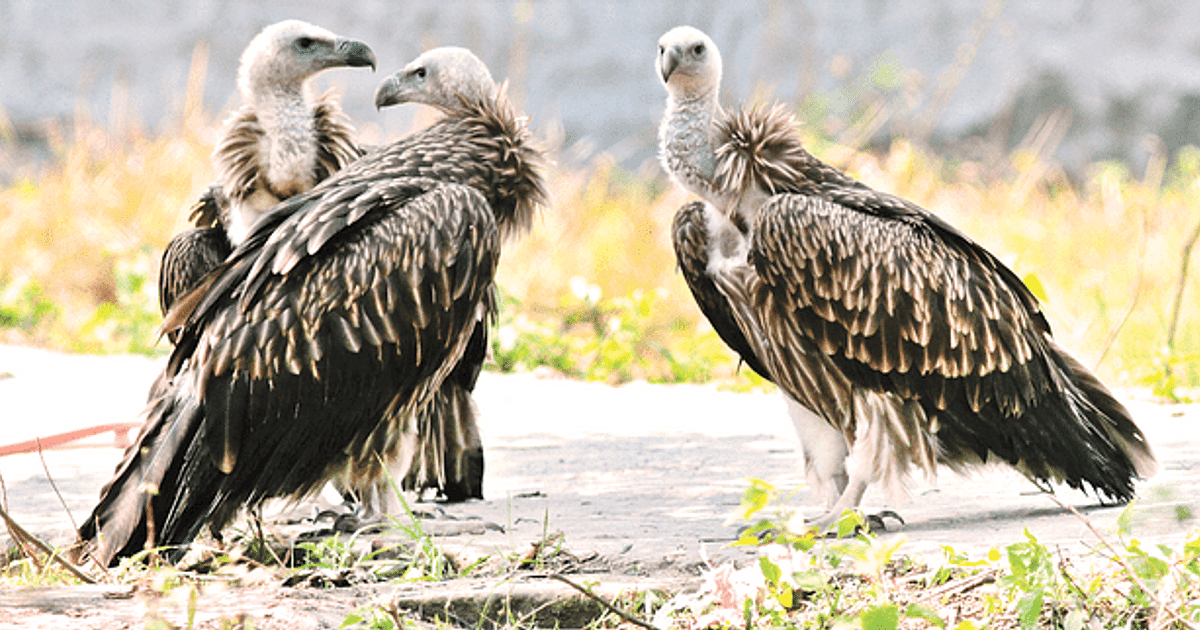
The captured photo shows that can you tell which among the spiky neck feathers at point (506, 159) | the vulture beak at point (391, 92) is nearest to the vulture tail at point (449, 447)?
the spiky neck feathers at point (506, 159)

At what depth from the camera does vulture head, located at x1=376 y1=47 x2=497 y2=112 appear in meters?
4.49

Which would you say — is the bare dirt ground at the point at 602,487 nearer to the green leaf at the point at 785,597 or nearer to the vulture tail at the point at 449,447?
the vulture tail at the point at 449,447

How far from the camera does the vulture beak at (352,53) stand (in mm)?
4707

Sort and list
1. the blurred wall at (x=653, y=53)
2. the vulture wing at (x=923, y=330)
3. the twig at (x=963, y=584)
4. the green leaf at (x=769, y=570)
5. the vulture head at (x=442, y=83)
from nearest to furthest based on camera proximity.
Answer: the green leaf at (x=769, y=570) → the twig at (x=963, y=584) → the vulture wing at (x=923, y=330) → the vulture head at (x=442, y=83) → the blurred wall at (x=653, y=53)

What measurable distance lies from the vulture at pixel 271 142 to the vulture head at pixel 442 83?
207 mm

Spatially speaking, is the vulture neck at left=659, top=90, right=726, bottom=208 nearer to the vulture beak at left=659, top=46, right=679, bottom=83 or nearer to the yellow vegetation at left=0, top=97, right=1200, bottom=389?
the vulture beak at left=659, top=46, right=679, bottom=83

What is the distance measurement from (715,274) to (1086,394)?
1.21 meters

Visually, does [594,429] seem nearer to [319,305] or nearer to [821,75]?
[319,305]

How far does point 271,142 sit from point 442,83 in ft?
2.01

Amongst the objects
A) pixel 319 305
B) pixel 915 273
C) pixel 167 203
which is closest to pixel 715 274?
pixel 915 273

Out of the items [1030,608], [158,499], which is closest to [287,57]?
[158,499]

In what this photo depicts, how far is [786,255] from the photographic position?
3865 millimetres


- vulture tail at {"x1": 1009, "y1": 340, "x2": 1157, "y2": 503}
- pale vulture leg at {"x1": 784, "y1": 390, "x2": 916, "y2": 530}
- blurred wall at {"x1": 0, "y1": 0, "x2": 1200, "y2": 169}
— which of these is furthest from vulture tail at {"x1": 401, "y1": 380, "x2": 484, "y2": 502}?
blurred wall at {"x1": 0, "y1": 0, "x2": 1200, "y2": 169}

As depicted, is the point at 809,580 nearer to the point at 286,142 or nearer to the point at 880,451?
the point at 880,451
